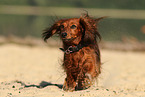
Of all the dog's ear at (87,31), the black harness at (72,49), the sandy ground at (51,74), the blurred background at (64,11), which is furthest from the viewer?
the blurred background at (64,11)

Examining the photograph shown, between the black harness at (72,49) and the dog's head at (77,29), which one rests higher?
the dog's head at (77,29)

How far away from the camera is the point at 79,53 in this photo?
15.8 ft

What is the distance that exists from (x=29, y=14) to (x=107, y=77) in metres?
12.2

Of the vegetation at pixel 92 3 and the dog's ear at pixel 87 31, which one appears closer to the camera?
the dog's ear at pixel 87 31

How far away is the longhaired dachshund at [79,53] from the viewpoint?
481cm

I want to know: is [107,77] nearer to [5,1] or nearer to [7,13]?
[7,13]

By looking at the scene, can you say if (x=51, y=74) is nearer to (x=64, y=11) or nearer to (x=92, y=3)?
(x=64, y=11)

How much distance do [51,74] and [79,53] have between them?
212 cm

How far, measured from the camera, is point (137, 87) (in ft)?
18.6

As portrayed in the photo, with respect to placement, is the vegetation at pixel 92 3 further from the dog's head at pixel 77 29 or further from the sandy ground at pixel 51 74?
the dog's head at pixel 77 29

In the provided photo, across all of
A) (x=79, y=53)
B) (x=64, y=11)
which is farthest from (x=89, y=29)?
(x=64, y=11)

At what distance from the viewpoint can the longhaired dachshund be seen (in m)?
4.81

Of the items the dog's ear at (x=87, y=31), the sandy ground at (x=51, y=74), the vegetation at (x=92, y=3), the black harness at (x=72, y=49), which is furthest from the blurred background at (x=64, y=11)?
the black harness at (x=72, y=49)

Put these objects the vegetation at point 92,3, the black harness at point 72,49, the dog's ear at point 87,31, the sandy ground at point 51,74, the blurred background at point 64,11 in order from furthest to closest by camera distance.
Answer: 1. the vegetation at point 92,3
2. the blurred background at point 64,11
3. the dog's ear at point 87,31
4. the black harness at point 72,49
5. the sandy ground at point 51,74
